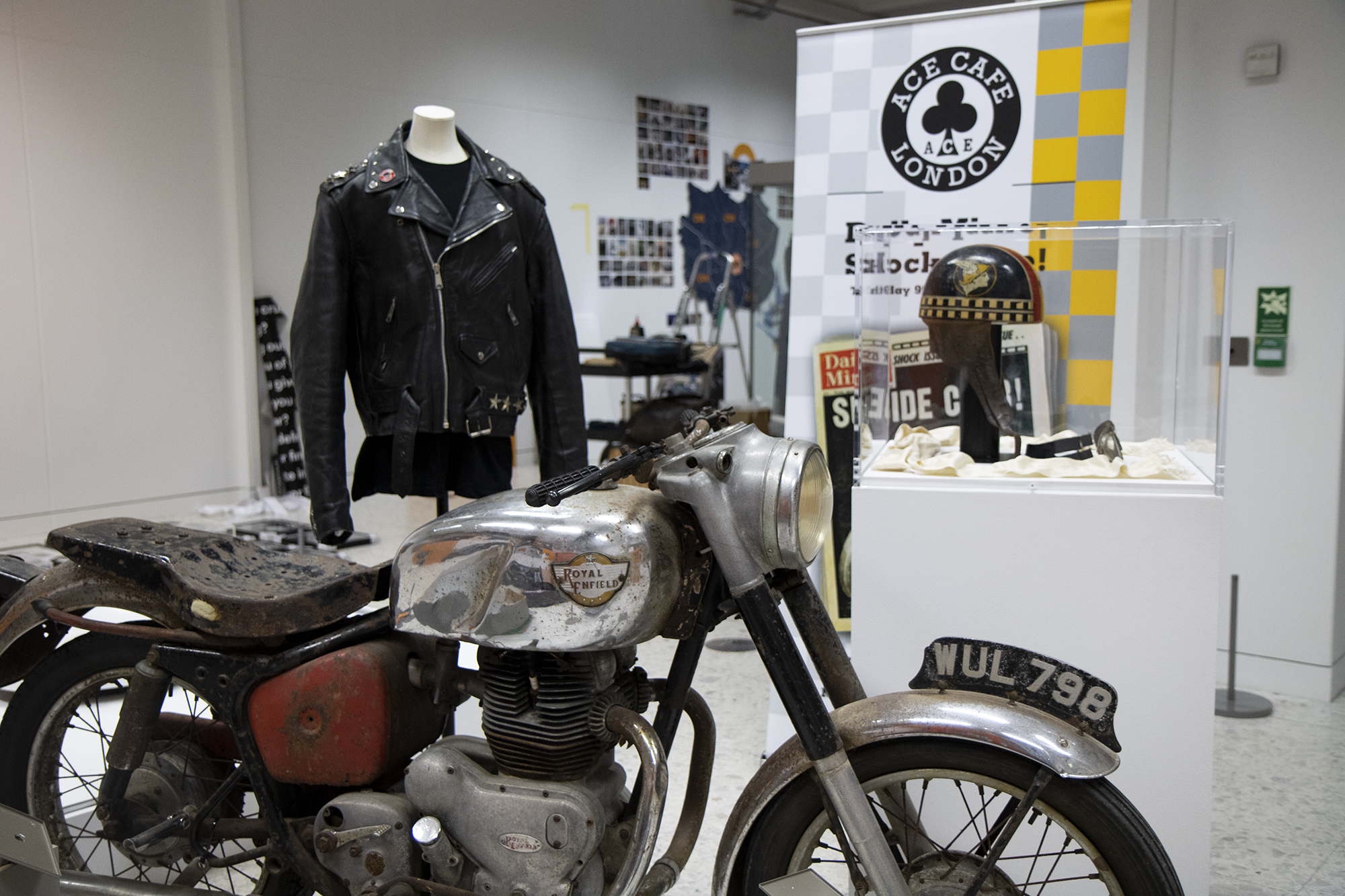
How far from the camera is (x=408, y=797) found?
5.12 ft

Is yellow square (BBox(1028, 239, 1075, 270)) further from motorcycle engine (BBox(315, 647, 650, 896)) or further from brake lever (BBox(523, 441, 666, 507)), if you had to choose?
motorcycle engine (BBox(315, 647, 650, 896))

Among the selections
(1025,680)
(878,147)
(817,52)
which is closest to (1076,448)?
(1025,680)

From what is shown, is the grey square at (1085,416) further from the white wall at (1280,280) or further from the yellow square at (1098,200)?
the white wall at (1280,280)

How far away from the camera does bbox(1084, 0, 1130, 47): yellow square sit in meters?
2.53

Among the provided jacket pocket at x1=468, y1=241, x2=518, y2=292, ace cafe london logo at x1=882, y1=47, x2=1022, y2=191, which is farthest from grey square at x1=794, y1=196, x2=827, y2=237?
jacket pocket at x1=468, y1=241, x2=518, y2=292

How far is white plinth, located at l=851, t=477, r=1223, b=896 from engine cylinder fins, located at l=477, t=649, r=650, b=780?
591mm

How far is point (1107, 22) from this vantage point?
2533mm

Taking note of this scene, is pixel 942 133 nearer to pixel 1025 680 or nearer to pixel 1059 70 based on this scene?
pixel 1059 70

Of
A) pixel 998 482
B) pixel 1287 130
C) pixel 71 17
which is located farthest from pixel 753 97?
pixel 998 482

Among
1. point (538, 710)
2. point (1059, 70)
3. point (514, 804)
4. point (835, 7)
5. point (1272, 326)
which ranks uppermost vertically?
point (835, 7)

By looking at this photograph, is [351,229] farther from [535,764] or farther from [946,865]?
[946,865]

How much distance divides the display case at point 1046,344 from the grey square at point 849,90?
75 cm

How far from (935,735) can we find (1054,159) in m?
1.73

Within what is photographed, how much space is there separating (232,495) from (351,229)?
13.2 ft
